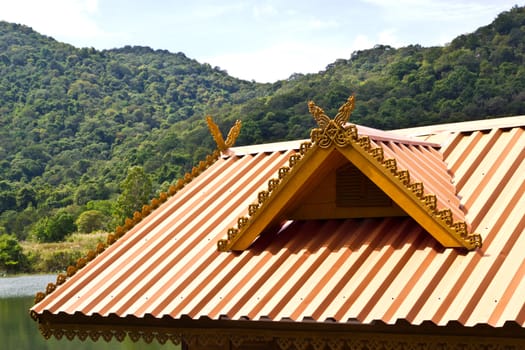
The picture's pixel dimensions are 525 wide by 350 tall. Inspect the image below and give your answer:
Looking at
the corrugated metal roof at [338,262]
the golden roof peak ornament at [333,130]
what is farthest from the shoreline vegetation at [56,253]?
the golden roof peak ornament at [333,130]

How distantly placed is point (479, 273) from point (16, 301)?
41373 mm

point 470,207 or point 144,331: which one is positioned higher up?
point 470,207

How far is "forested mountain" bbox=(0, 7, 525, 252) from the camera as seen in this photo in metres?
59.7

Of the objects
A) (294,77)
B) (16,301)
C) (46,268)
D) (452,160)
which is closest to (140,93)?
(294,77)

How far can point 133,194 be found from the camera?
73375mm

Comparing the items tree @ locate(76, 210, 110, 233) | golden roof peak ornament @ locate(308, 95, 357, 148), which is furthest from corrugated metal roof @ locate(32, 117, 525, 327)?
tree @ locate(76, 210, 110, 233)

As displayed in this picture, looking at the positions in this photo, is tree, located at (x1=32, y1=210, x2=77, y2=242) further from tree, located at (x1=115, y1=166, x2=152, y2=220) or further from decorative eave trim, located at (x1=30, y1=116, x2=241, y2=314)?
decorative eave trim, located at (x1=30, y1=116, x2=241, y2=314)

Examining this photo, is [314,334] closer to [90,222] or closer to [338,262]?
[338,262]

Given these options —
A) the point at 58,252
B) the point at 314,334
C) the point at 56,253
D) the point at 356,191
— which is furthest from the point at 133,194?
the point at 314,334

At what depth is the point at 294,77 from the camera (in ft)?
338

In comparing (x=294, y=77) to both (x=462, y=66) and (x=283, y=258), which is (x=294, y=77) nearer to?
(x=462, y=66)

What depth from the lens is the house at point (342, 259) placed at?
7.18 m

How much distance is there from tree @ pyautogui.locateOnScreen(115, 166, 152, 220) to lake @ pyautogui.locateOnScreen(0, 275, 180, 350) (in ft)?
60.8

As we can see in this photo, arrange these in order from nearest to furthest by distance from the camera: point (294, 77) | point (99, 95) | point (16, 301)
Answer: point (16, 301) → point (294, 77) → point (99, 95)
